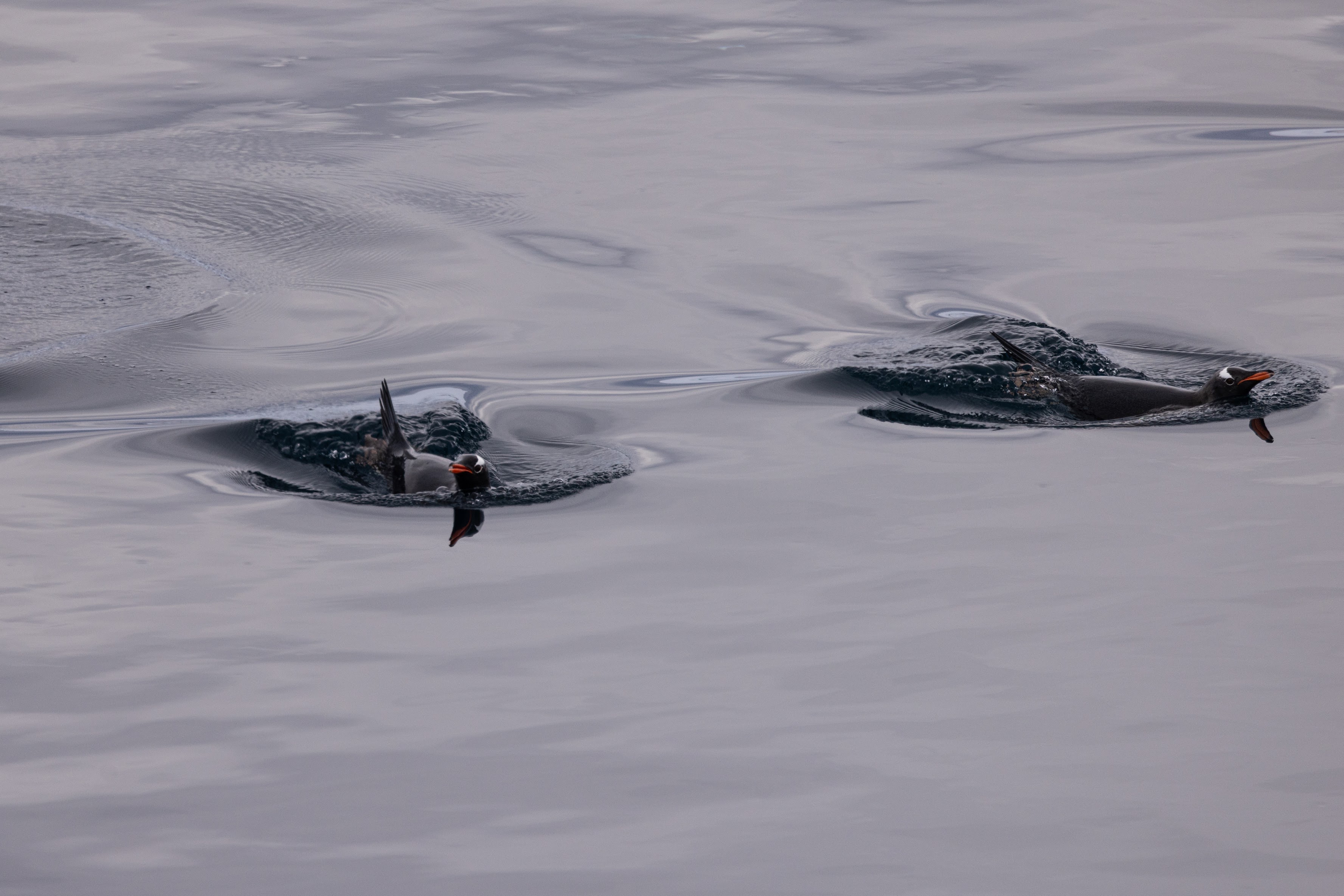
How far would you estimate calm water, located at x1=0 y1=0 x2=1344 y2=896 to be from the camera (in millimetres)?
5246

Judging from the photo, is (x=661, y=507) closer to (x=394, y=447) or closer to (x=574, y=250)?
(x=394, y=447)

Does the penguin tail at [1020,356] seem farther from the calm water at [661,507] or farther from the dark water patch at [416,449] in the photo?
the dark water patch at [416,449]

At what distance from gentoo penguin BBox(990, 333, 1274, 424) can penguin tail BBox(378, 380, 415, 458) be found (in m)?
4.08

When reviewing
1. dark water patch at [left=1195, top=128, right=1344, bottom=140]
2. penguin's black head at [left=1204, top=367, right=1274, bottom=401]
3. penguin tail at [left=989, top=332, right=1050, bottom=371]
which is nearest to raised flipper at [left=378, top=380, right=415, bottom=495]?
penguin tail at [left=989, top=332, right=1050, bottom=371]

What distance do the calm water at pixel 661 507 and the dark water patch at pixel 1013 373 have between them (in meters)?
0.09

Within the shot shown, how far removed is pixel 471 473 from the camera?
8.27 m

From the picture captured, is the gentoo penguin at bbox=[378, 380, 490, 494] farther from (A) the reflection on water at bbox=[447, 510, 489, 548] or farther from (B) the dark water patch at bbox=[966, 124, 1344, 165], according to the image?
(B) the dark water patch at bbox=[966, 124, 1344, 165]

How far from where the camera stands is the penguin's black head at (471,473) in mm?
8250

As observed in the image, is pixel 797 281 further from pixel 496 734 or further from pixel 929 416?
pixel 496 734

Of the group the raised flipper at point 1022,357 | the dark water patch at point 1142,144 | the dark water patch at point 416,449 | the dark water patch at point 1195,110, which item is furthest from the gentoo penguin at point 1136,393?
the dark water patch at point 1195,110

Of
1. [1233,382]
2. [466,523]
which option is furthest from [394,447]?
[1233,382]

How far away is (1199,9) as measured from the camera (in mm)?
21172

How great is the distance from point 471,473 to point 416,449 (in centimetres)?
105

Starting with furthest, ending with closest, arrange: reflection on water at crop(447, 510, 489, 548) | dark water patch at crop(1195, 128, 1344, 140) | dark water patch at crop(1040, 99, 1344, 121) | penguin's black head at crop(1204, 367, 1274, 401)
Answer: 1. dark water patch at crop(1040, 99, 1344, 121)
2. dark water patch at crop(1195, 128, 1344, 140)
3. penguin's black head at crop(1204, 367, 1274, 401)
4. reflection on water at crop(447, 510, 489, 548)
